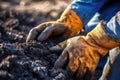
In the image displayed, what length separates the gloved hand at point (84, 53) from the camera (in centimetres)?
359

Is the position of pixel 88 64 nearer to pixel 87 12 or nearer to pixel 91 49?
pixel 91 49

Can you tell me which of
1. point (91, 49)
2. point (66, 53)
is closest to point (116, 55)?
point (91, 49)

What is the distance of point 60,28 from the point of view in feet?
13.7

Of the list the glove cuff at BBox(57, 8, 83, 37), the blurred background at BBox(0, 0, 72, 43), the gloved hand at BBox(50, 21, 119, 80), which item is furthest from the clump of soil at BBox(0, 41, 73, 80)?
the blurred background at BBox(0, 0, 72, 43)

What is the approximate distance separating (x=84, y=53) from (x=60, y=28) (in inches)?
25.7

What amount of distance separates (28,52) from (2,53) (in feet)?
1.04

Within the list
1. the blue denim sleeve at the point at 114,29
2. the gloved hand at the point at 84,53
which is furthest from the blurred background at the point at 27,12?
the blue denim sleeve at the point at 114,29

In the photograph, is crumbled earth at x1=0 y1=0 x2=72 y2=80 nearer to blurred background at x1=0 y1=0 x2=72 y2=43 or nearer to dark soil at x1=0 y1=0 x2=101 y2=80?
dark soil at x1=0 y1=0 x2=101 y2=80

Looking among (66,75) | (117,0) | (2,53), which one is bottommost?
(66,75)

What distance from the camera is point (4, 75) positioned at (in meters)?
3.08

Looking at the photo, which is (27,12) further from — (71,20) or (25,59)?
(25,59)

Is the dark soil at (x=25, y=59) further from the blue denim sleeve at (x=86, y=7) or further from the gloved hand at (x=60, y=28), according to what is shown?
the blue denim sleeve at (x=86, y=7)

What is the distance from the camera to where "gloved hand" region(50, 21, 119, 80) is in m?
3.59

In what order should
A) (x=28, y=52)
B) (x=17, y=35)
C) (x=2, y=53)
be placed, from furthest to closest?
(x=17, y=35)
(x=28, y=52)
(x=2, y=53)
